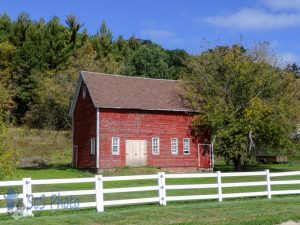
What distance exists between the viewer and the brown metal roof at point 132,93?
1553 inches

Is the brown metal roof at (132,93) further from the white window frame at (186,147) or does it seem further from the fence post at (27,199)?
the fence post at (27,199)

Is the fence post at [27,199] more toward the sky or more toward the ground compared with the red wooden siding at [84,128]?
more toward the ground

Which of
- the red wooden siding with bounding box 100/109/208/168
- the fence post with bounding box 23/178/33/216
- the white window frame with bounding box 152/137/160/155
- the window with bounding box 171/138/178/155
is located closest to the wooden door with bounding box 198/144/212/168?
the red wooden siding with bounding box 100/109/208/168

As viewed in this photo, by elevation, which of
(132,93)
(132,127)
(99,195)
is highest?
→ (132,93)

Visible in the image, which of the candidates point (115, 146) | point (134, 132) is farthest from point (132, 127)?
point (115, 146)

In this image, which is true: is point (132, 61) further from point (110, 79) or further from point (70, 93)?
point (110, 79)

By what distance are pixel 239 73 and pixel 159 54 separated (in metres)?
37.1

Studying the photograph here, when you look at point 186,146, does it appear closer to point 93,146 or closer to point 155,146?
point 155,146

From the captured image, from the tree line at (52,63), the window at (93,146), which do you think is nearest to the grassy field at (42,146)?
the tree line at (52,63)

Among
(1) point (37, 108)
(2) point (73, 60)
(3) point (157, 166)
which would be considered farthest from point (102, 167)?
(2) point (73, 60)

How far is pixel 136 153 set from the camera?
39.3 metres

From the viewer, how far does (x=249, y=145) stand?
3903 centimetres

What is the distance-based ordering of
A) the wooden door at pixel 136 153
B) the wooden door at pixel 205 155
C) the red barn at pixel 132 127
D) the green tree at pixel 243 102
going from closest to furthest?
the green tree at pixel 243 102 → the red barn at pixel 132 127 → the wooden door at pixel 136 153 → the wooden door at pixel 205 155

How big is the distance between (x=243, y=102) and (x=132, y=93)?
9.34 m
